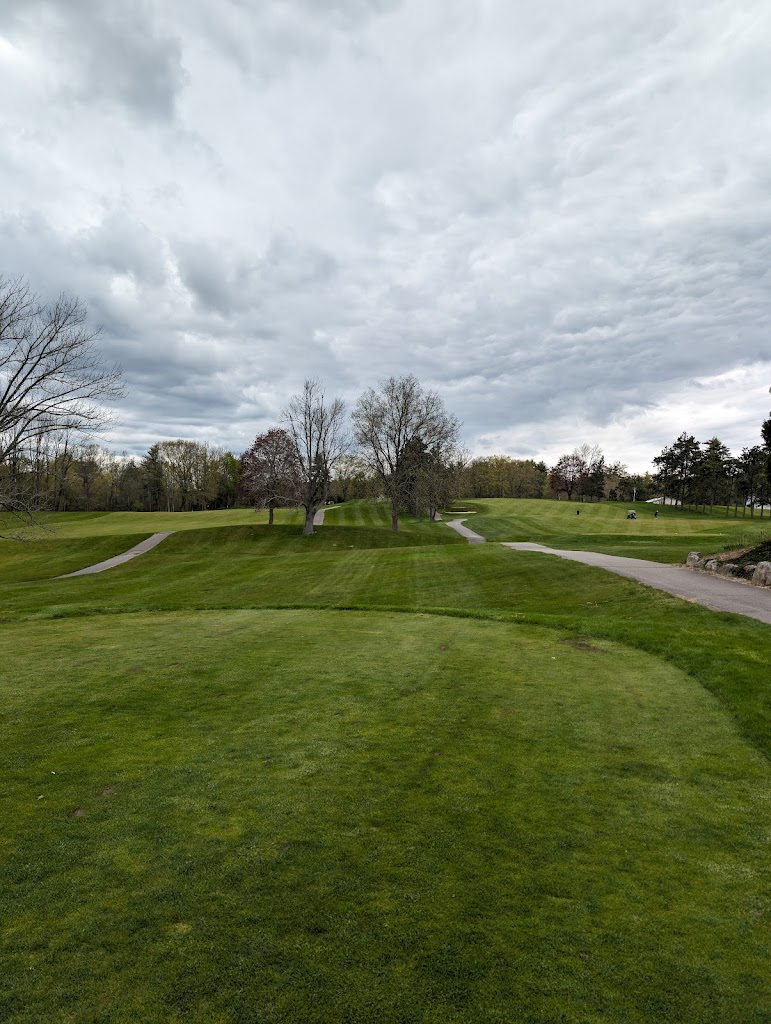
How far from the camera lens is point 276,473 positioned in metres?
45.8

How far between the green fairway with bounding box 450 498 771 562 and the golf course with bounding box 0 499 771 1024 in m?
17.3

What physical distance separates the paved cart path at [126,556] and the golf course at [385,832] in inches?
1022

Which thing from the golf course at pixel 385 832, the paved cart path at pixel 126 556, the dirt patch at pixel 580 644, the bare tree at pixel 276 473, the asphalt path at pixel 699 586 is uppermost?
the bare tree at pixel 276 473

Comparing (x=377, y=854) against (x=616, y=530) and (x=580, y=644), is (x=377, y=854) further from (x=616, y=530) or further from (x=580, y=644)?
(x=616, y=530)

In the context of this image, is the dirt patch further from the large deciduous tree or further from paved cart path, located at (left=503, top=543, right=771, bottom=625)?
the large deciduous tree

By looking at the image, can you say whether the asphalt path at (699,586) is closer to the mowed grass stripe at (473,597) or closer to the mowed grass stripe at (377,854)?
the mowed grass stripe at (473,597)

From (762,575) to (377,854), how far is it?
1594 cm

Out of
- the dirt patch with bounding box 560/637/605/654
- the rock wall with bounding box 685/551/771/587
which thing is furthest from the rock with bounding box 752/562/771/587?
the dirt patch with bounding box 560/637/605/654

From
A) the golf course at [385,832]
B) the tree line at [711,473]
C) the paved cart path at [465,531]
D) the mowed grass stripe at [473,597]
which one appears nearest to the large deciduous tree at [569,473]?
the tree line at [711,473]

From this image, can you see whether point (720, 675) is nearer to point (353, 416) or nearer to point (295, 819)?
point (295, 819)

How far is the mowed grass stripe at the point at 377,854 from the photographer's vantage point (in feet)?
8.50

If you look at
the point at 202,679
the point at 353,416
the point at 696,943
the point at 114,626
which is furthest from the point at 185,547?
the point at 696,943

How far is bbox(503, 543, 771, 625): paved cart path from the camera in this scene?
12.2 meters

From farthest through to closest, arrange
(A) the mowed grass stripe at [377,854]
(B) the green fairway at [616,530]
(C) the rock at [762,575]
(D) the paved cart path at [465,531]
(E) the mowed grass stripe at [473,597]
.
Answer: (D) the paved cart path at [465,531]
(B) the green fairway at [616,530]
(C) the rock at [762,575]
(E) the mowed grass stripe at [473,597]
(A) the mowed grass stripe at [377,854]
